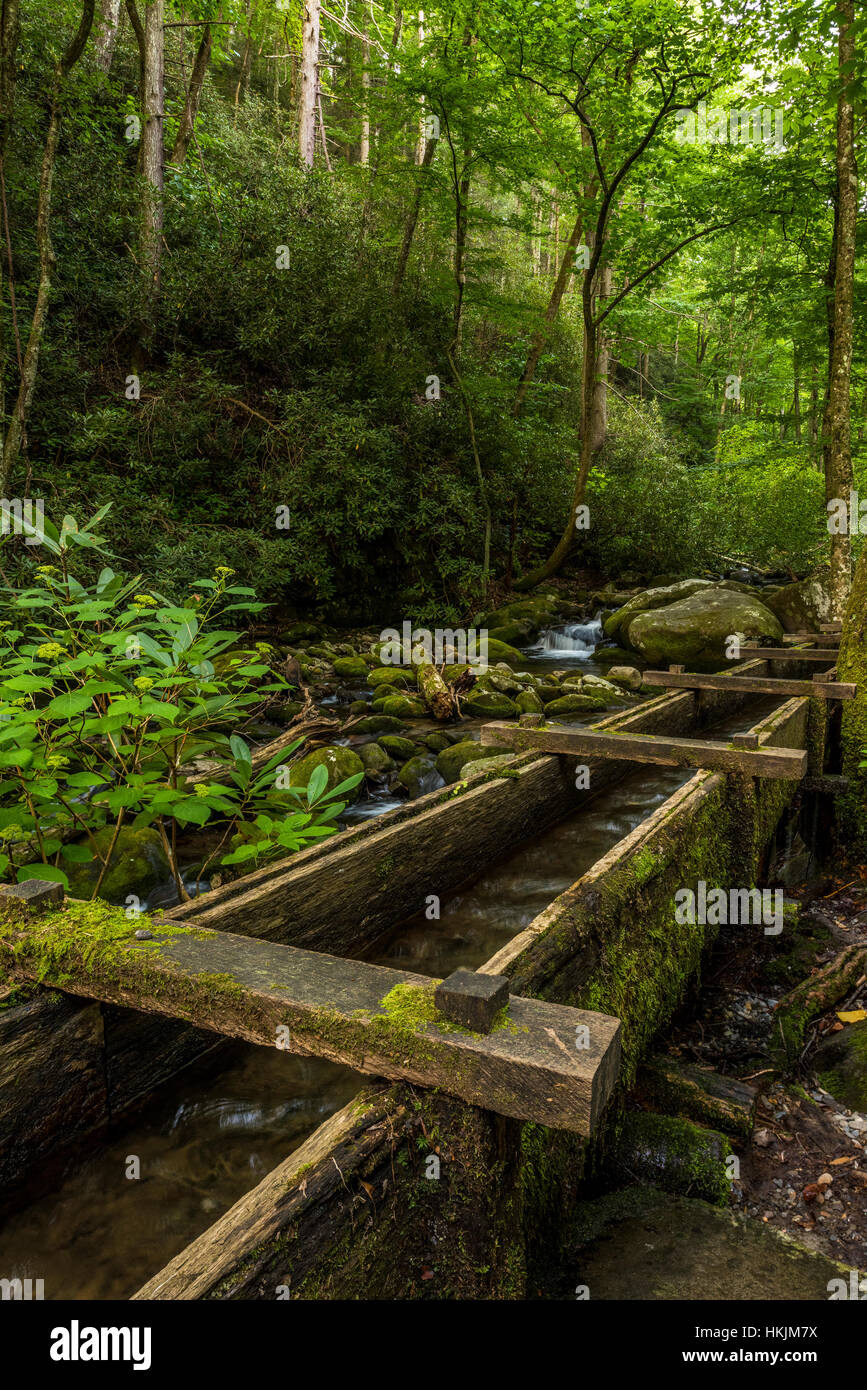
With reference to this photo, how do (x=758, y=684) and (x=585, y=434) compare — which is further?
(x=585, y=434)

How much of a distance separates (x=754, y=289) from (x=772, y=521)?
4241mm

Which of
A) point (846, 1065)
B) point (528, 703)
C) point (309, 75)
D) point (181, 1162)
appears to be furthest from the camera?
point (309, 75)

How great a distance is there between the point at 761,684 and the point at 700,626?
16.6 feet

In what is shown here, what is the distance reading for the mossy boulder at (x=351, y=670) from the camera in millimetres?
9031

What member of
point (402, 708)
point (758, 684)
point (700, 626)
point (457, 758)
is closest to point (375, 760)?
point (457, 758)

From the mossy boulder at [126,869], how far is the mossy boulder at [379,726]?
10.6 ft

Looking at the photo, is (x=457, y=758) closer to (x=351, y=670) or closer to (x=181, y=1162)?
(x=351, y=670)

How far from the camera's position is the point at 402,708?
7.59 metres

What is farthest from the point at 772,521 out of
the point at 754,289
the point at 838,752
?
the point at 838,752

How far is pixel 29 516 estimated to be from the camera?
252 cm

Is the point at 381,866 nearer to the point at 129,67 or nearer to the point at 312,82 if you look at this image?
the point at 129,67

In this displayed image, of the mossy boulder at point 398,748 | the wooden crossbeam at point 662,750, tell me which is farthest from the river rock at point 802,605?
the wooden crossbeam at point 662,750

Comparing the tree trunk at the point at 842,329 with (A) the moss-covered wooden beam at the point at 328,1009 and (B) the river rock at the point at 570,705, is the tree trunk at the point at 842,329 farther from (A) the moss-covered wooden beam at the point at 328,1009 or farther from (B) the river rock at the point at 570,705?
(A) the moss-covered wooden beam at the point at 328,1009

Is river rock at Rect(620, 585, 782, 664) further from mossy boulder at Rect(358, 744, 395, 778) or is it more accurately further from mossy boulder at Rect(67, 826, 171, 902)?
mossy boulder at Rect(67, 826, 171, 902)
